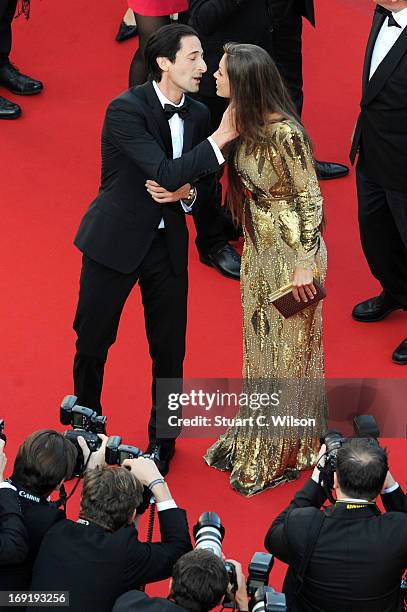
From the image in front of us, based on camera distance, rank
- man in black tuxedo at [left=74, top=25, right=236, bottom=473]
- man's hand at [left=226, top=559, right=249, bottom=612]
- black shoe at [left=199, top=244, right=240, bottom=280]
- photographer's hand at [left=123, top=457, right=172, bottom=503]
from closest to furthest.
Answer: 1. man's hand at [left=226, top=559, right=249, bottom=612]
2. photographer's hand at [left=123, top=457, right=172, bottom=503]
3. man in black tuxedo at [left=74, top=25, right=236, bottom=473]
4. black shoe at [left=199, top=244, right=240, bottom=280]

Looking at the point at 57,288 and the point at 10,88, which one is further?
the point at 10,88

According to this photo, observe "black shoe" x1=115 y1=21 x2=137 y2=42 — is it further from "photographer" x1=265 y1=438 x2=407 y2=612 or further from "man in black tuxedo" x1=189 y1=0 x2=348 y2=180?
"photographer" x1=265 y1=438 x2=407 y2=612

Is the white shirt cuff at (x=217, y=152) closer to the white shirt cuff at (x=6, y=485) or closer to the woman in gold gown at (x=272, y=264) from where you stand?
the woman in gold gown at (x=272, y=264)

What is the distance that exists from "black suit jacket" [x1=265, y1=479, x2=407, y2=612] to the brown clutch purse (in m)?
1.21

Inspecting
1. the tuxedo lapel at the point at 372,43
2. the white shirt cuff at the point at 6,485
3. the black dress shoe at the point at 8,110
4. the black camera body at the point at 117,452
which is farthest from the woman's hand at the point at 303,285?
the black dress shoe at the point at 8,110

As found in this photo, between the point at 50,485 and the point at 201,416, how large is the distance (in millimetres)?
Answer: 1605

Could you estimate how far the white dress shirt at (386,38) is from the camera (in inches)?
203

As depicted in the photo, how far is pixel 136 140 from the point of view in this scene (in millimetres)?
4379

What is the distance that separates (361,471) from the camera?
138 inches

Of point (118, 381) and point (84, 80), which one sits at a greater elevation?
point (84, 80)

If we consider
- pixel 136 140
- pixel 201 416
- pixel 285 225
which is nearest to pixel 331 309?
pixel 201 416

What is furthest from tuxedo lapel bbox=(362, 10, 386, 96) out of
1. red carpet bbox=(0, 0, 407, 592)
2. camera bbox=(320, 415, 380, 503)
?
camera bbox=(320, 415, 380, 503)

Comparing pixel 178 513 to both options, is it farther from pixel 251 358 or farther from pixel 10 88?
pixel 10 88

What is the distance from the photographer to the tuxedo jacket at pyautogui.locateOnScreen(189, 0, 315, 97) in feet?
19.0
